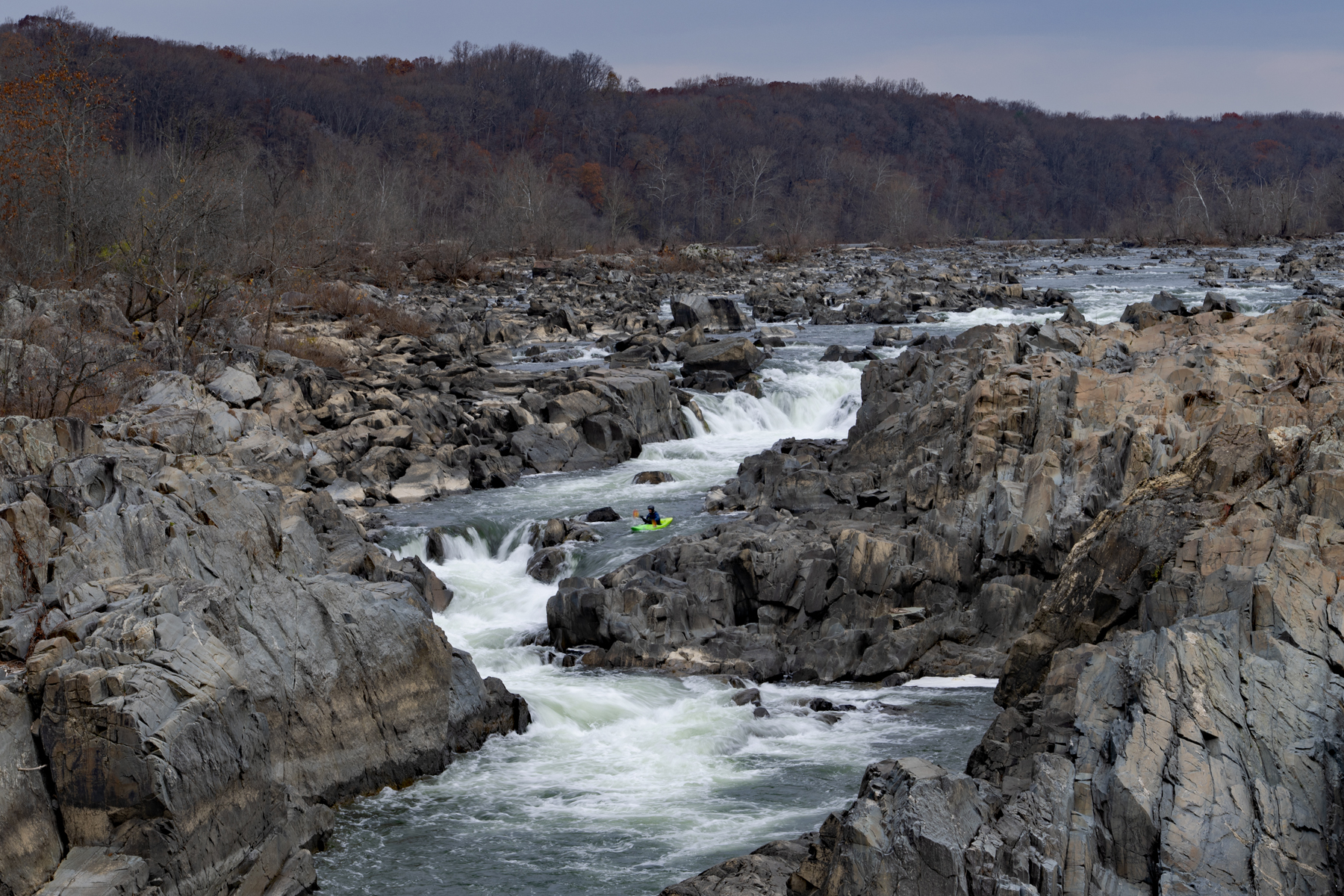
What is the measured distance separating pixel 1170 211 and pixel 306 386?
86.7m

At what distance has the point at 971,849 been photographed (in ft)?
20.4

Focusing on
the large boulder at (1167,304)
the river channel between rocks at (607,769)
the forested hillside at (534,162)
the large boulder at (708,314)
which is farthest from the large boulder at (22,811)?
the large boulder at (708,314)

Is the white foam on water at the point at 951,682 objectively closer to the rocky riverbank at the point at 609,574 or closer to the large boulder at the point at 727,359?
the rocky riverbank at the point at 609,574

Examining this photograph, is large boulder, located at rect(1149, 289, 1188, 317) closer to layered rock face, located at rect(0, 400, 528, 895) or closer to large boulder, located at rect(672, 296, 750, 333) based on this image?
large boulder, located at rect(672, 296, 750, 333)

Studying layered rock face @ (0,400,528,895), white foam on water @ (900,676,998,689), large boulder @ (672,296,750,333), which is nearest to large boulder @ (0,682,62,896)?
layered rock face @ (0,400,528,895)

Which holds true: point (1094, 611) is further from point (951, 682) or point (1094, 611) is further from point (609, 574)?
point (609, 574)

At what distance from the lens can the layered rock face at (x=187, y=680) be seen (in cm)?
738

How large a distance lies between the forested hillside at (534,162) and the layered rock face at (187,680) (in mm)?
13711

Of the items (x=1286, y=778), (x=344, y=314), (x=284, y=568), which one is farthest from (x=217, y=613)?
(x=344, y=314)

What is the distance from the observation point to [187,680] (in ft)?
26.3

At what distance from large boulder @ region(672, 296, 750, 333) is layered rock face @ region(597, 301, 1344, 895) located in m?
17.2

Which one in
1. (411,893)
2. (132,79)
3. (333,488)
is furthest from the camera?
(132,79)

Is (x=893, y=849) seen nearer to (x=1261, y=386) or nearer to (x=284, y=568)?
(x=284, y=568)

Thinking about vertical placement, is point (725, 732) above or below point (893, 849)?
below
